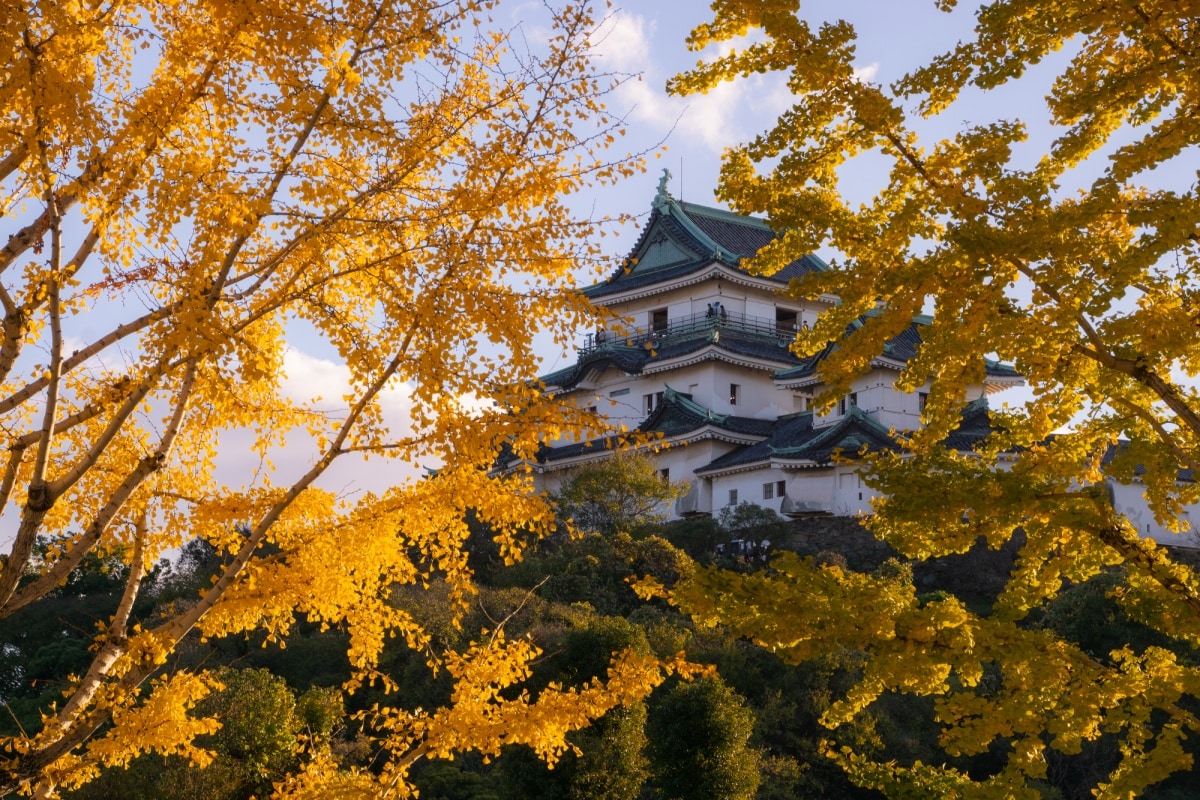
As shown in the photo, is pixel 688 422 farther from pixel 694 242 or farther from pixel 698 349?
pixel 694 242

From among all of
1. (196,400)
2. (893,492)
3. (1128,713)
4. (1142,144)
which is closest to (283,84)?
(196,400)

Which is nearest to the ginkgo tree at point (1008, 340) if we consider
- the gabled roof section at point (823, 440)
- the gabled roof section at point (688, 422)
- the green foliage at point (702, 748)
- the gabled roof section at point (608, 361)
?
the green foliage at point (702, 748)

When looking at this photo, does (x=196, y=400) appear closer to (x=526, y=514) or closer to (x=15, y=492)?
(x=15, y=492)

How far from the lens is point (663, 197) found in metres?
36.9

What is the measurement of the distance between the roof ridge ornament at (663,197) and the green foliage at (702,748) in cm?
2227

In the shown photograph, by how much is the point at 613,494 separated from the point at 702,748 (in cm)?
1327

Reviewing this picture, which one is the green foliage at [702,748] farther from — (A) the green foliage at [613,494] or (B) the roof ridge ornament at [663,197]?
(B) the roof ridge ornament at [663,197]

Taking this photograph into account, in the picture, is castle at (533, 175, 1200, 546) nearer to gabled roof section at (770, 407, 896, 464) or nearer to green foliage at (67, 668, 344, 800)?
gabled roof section at (770, 407, 896, 464)

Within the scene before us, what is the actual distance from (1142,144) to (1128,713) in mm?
2904

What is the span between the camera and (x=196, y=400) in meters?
6.31

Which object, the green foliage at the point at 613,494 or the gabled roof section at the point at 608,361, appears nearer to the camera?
the green foliage at the point at 613,494

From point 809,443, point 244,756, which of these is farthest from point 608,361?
point 244,756

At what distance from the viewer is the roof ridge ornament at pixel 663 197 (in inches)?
1441

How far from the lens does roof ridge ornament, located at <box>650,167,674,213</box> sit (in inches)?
1441
